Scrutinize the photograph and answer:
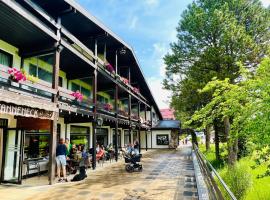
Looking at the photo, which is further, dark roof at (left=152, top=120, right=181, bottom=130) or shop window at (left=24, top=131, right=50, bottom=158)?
dark roof at (left=152, top=120, right=181, bottom=130)

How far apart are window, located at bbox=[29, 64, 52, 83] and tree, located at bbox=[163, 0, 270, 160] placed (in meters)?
9.83

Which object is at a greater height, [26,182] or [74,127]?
[74,127]

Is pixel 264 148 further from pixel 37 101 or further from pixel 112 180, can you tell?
pixel 37 101

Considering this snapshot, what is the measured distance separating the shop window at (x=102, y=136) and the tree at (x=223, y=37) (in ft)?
27.3

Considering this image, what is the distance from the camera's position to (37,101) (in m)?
9.14

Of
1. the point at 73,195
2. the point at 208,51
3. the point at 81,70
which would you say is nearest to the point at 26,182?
the point at 73,195

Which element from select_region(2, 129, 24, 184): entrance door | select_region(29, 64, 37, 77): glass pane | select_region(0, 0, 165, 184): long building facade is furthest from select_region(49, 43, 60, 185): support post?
select_region(29, 64, 37, 77): glass pane

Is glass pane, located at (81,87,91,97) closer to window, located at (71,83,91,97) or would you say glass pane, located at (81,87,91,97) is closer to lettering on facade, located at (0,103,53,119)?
window, located at (71,83,91,97)

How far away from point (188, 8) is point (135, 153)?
→ 11.9 m

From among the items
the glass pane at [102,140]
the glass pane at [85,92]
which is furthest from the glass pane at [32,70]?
the glass pane at [102,140]

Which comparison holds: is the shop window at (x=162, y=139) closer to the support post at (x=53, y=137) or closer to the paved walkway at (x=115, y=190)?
the paved walkway at (x=115, y=190)

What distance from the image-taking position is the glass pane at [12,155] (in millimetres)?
10281

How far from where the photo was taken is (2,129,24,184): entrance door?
10031 mm

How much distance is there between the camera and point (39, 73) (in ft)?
42.9
